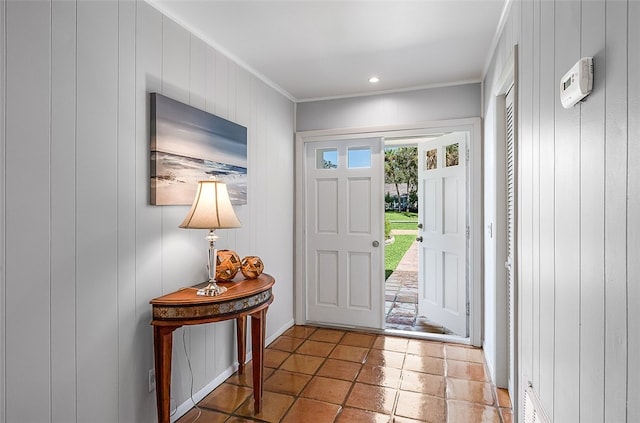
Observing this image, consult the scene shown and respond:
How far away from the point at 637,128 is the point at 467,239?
279 centimetres

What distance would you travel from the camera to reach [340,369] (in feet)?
9.18

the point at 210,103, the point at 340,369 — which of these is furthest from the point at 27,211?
the point at 340,369

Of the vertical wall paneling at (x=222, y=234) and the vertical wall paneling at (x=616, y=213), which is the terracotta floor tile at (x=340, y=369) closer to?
the vertical wall paneling at (x=222, y=234)

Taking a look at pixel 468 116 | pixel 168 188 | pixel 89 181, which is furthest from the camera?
pixel 468 116

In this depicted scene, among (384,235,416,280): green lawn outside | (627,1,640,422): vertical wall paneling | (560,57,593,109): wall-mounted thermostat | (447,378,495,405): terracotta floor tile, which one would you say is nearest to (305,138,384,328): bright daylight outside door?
(447,378,495,405): terracotta floor tile

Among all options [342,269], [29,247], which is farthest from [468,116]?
[29,247]

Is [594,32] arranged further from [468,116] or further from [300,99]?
[300,99]

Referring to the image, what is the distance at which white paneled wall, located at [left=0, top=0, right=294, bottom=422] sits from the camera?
4.43 ft

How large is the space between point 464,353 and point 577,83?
9.07ft

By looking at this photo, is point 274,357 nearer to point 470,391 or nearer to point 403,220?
point 470,391

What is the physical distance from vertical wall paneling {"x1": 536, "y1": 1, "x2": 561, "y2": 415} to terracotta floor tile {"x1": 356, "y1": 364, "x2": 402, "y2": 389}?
1.37m

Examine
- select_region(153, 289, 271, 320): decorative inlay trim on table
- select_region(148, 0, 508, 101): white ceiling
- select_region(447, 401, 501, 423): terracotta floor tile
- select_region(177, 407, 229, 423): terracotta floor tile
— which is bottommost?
select_region(177, 407, 229, 423): terracotta floor tile

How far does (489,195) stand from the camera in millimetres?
2807

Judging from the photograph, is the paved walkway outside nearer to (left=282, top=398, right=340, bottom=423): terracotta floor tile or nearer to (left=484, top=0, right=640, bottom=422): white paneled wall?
(left=282, top=398, right=340, bottom=423): terracotta floor tile
